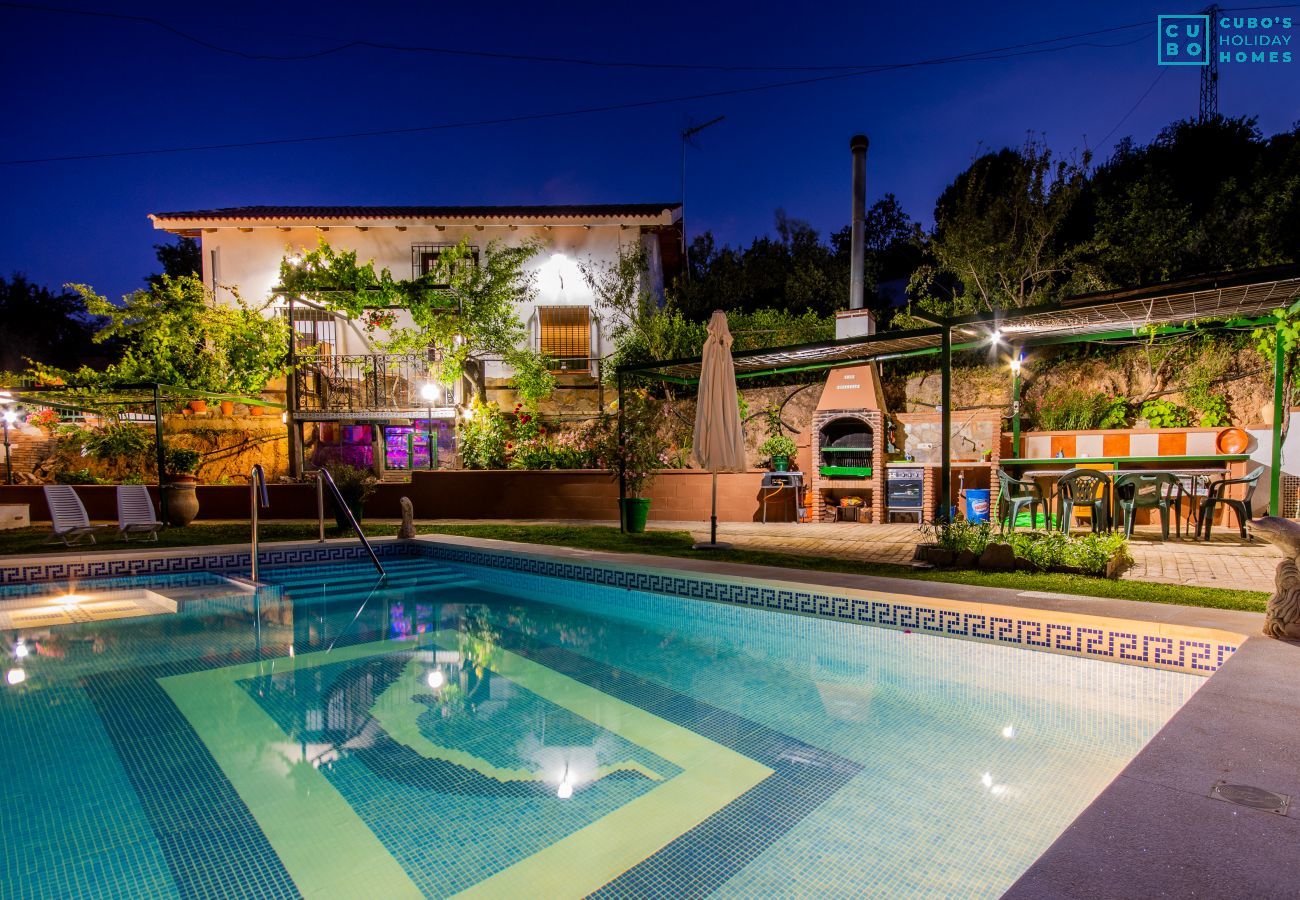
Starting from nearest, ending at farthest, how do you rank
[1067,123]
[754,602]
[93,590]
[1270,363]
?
[754,602] → [93,590] → [1270,363] → [1067,123]

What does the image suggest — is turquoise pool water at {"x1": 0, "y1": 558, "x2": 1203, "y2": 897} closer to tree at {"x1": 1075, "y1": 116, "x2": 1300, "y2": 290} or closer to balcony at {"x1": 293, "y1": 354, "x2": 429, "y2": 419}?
balcony at {"x1": 293, "y1": 354, "x2": 429, "y2": 419}

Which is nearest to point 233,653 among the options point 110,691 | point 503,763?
point 110,691

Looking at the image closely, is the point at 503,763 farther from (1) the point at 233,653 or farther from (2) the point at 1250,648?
(2) the point at 1250,648

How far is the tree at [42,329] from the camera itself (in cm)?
2553

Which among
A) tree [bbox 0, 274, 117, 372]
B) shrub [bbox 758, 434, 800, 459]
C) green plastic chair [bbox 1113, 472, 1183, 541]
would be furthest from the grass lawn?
tree [bbox 0, 274, 117, 372]

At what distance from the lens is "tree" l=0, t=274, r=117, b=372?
2553cm

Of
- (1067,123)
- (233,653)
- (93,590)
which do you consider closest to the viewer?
(233,653)

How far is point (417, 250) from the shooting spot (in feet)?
56.9

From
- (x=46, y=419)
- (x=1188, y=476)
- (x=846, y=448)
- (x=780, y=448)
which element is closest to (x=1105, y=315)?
(x=1188, y=476)

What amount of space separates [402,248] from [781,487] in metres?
12.2

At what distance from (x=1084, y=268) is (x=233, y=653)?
15.6 m

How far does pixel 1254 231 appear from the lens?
41.1ft

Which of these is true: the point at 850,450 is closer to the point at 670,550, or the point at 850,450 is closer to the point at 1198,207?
the point at 670,550

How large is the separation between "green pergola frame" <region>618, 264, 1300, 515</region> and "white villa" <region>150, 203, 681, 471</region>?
22.3 ft
